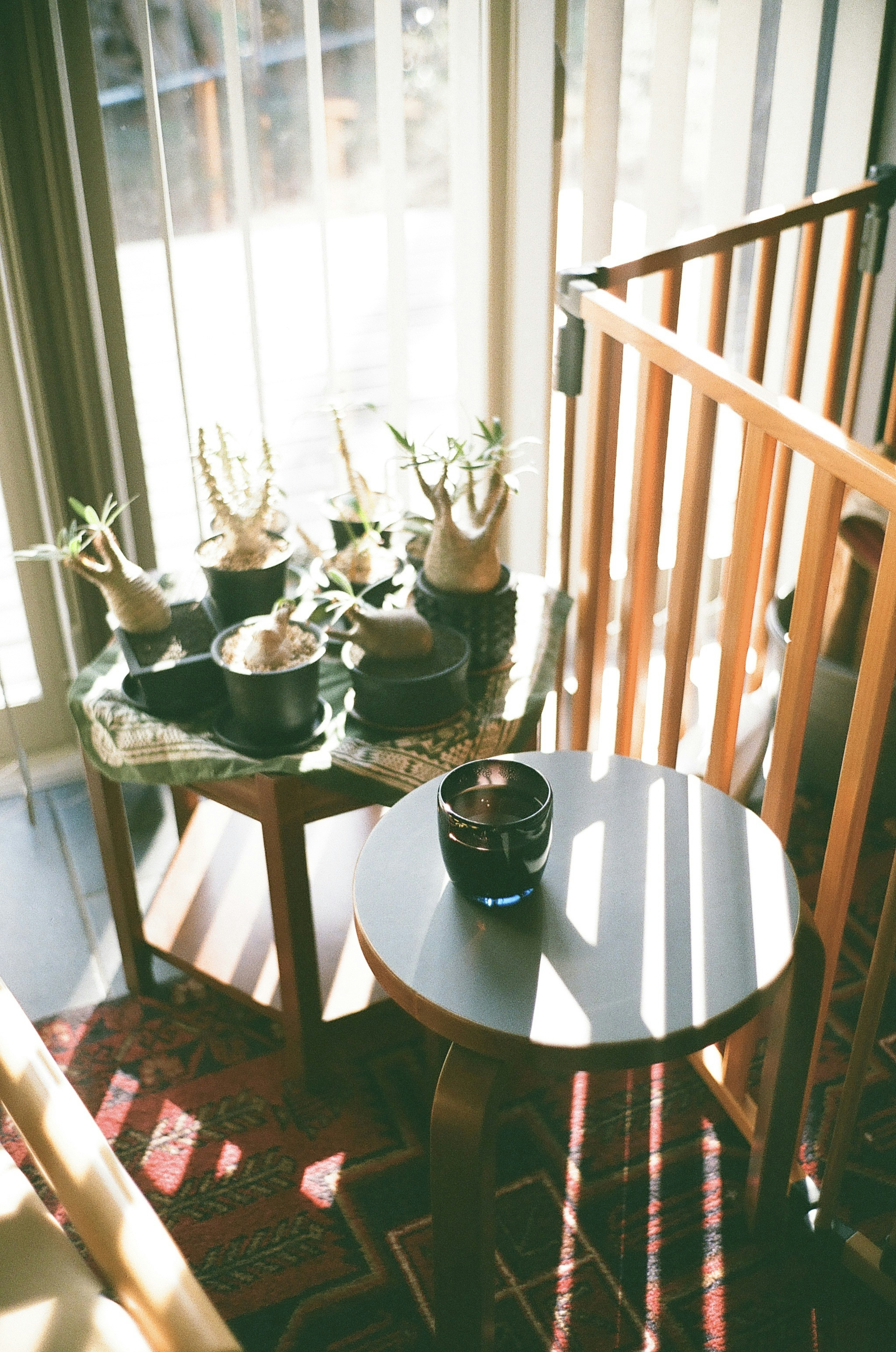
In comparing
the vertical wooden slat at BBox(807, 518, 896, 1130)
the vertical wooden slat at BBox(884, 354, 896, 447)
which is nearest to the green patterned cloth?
the vertical wooden slat at BBox(807, 518, 896, 1130)

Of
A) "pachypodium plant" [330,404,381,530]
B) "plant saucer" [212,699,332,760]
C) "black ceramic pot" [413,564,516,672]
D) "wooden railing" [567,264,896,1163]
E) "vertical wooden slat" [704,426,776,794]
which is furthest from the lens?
"pachypodium plant" [330,404,381,530]

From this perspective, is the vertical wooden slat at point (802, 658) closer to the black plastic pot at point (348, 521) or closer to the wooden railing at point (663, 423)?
the wooden railing at point (663, 423)

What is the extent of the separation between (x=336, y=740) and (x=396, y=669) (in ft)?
0.39

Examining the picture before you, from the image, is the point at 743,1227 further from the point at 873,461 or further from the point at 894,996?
the point at 873,461

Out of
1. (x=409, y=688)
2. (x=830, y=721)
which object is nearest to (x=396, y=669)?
(x=409, y=688)

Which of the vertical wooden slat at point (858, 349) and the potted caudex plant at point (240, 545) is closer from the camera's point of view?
the potted caudex plant at point (240, 545)

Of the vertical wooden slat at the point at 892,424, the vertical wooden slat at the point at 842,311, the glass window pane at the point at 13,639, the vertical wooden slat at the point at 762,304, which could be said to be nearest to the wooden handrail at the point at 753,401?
the vertical wooden slat at the point at 762,304

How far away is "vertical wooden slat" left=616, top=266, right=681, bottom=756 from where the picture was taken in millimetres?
1334

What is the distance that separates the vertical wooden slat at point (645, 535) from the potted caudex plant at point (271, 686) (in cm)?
41

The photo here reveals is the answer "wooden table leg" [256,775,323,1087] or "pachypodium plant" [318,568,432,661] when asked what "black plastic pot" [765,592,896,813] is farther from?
"wooden table leg" [256,775,323,1087]

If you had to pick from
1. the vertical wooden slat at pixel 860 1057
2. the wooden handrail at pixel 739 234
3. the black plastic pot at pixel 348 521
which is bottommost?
the vertical wooden slat at pixel 860 1057

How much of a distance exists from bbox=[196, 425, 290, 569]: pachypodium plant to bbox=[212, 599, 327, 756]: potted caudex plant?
149 millimetres

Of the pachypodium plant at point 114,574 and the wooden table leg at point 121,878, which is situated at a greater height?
the pachypodium plant at point 114,574

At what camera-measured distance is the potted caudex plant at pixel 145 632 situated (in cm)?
140
